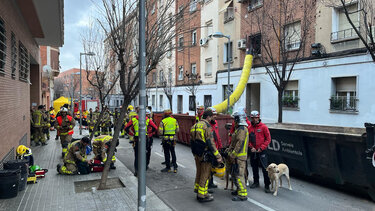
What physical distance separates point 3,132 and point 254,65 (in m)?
16.0

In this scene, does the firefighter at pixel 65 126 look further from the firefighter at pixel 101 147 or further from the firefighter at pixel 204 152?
the firefighter at pixel 204 152

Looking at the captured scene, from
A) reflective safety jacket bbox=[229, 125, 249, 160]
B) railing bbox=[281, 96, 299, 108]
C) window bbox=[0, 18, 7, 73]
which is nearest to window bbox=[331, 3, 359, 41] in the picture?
railing bbox=[281, 96, 299, 108]

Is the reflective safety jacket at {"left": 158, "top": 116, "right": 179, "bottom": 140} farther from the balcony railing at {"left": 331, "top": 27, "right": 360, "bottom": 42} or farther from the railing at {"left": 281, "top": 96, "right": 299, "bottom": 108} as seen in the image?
the railing at {"left": 281, "top": 96, "right": 299, "bottom": 108}

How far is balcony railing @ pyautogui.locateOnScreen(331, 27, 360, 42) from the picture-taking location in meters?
12.9

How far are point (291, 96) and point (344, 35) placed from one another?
4.37 meters

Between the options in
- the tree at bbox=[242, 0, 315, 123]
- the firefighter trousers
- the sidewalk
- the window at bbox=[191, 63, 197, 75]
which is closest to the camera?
the sidewalk

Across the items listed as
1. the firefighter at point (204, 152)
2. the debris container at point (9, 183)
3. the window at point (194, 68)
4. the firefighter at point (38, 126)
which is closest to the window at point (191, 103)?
the window at point (194, 68)

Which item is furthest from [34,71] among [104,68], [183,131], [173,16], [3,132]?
[173,16]

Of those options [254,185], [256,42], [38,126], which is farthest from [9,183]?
[256,42]

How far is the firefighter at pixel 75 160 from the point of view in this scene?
7636 mm

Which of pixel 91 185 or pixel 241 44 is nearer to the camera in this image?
pixel 91 185

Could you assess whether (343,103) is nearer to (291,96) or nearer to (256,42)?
(291,96)

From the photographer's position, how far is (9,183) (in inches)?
219

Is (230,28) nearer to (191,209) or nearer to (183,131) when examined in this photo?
(183,131)
